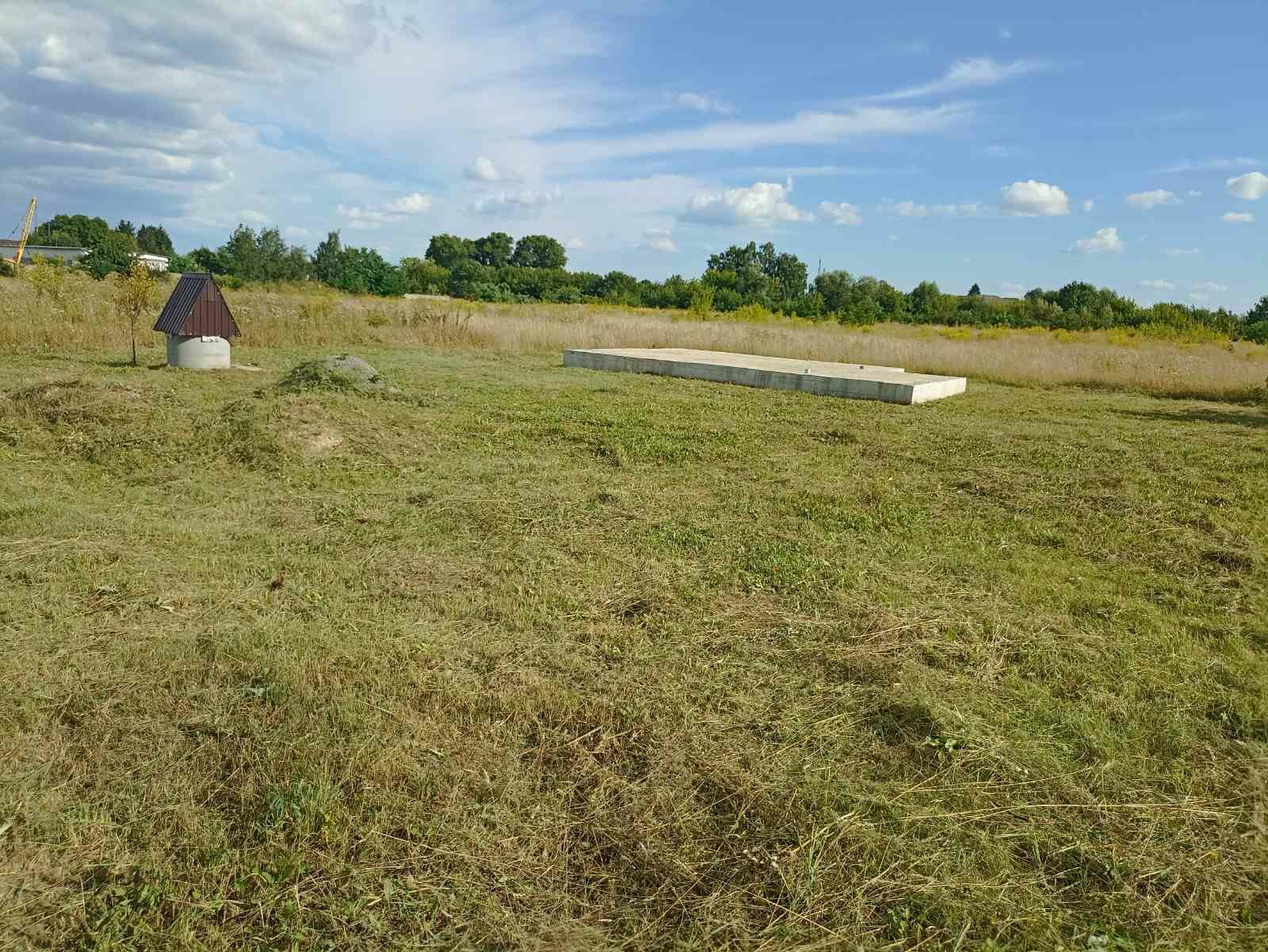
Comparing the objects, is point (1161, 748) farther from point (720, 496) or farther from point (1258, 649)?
point (720, 496)

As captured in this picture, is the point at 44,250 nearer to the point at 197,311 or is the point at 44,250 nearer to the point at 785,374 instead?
the point at 197,311

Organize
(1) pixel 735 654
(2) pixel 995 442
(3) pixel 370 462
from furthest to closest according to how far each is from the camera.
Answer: (2) pixel 995 442 → (3) pixel 370 462 → (1) pixel 735 654

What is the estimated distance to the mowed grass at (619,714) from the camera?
2.14 m

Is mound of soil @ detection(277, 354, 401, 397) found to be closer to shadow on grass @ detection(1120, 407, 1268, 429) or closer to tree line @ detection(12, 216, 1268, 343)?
shadow on grass @ detection(1120, 407, 1268, 429)

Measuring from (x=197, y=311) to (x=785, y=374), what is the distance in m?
8.87

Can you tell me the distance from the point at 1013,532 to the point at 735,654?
2.83 meters

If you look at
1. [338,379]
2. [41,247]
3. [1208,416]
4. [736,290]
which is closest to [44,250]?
[41,247]

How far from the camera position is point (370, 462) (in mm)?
6754

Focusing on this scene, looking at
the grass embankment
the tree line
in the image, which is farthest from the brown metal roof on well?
the tree line

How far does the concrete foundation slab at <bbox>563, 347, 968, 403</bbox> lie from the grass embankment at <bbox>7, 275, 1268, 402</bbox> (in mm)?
2807

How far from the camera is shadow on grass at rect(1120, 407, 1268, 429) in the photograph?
440 inches

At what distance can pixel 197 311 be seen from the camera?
11922 mm

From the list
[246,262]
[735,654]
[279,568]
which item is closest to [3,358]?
[279,568]

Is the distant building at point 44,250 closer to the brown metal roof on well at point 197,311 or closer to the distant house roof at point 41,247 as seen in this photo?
the distant house roof at point 41,247
